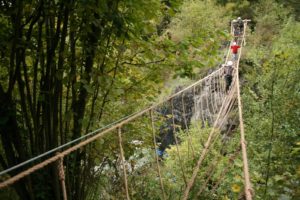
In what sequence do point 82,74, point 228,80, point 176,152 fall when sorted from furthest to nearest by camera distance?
1. point 228,80
2. point 176,152
3. point 82,74

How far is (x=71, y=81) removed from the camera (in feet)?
6.83

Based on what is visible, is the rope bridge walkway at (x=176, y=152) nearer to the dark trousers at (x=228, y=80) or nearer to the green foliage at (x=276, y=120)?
the dark trousers at (x=228, y=80)

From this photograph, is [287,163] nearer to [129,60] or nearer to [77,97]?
[129,60]

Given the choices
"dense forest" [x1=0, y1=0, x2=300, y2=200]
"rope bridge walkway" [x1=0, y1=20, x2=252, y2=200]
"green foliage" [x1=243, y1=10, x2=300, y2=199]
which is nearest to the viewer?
"rope bridge walkway" [x1=0, y1=20, x2=252, y2=200]

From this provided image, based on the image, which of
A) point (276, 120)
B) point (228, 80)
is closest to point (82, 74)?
point (276, 120)

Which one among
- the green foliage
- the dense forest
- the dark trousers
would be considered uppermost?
the dense forest

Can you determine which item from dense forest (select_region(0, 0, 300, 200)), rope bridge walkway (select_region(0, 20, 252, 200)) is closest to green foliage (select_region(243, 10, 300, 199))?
dense forest (select_region(0, 0, 300, 200))

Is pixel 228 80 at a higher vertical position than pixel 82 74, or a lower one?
lower

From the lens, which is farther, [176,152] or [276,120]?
[176,152]

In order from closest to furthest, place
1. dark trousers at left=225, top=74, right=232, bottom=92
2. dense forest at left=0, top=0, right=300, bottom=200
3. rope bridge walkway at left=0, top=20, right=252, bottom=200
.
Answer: rope bridge walkway at left=0, top=20, right=252, bottom=200 < dense forest at left=0, top=0, right=300, bottom=200 < dark trousers at left=225, top=74, right=232, bottom=92

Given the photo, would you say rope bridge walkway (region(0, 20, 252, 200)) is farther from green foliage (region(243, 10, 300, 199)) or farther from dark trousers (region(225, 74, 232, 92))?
green foliage (region(243, 10, 300, 199))

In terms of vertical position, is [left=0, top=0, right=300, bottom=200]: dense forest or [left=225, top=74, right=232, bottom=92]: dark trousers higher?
[left=0, top=0, right=300, bottom=200]: dense forest

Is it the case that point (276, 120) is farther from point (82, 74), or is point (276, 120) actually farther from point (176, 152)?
point (82, 74)

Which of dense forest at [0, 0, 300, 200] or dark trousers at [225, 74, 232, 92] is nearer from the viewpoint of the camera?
dense forest at [0, 0, 300, 200]
